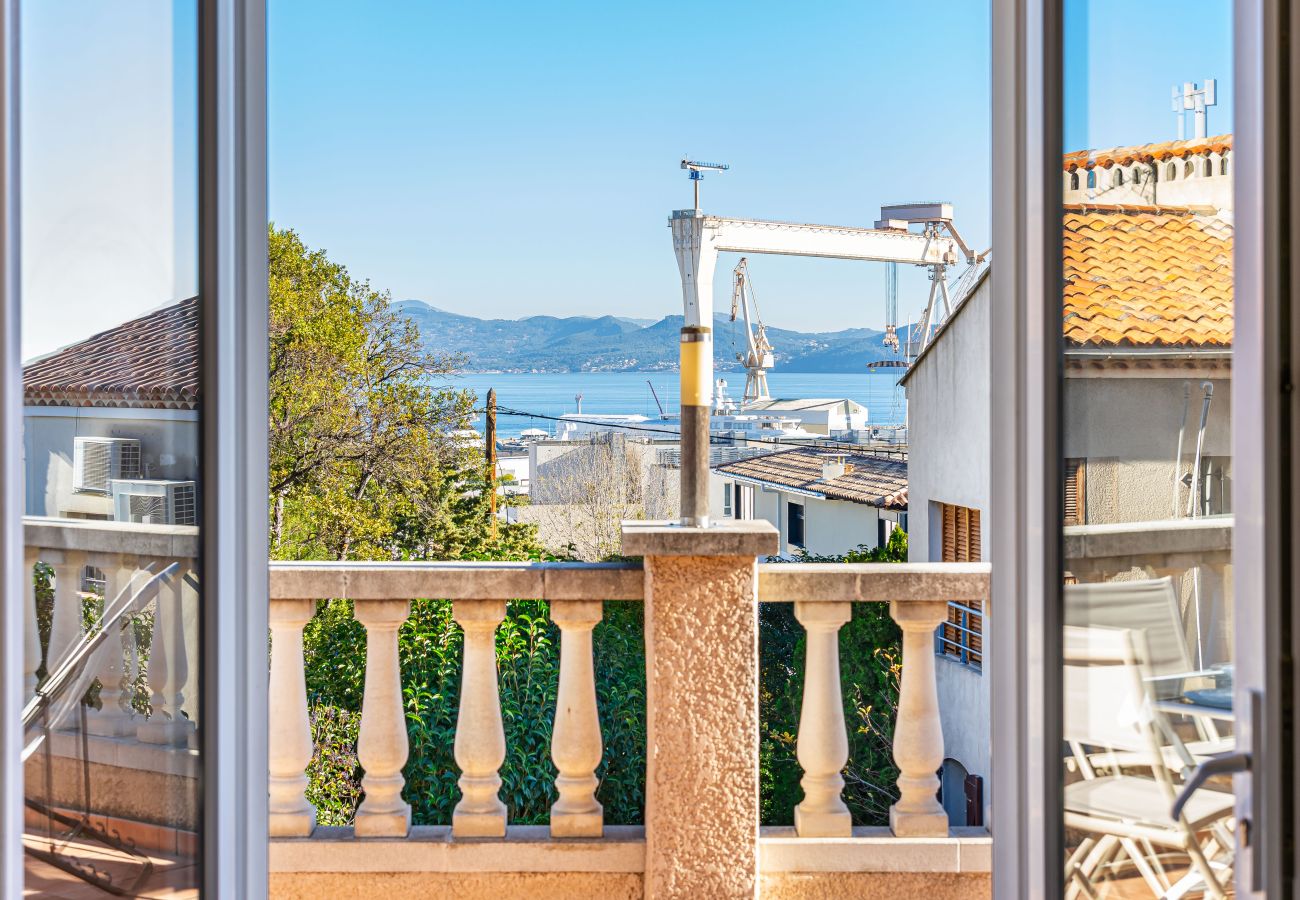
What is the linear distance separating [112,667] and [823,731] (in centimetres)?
145

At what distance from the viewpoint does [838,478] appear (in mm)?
13062

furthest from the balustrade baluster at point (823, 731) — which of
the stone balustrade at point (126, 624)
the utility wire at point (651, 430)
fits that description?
the utility wire at point (651, 430)

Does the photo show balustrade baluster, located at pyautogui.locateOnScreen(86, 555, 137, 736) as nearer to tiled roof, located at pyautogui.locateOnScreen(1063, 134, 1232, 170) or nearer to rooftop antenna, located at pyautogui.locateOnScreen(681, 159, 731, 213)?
tiled roof, located at pyautogui.locateOnScreen(1063, 134, 1232, 170)

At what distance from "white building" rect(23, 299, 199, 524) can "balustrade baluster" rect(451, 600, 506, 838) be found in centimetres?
93

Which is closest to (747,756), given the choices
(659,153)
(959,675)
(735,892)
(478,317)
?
(735,892)

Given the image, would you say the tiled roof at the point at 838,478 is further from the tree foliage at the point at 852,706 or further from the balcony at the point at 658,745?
the balcony at the point at 658,745

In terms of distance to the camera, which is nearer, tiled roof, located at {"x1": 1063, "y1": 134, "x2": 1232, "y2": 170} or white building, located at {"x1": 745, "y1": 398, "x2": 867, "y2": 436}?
tiled roof, located at {"x1": 1063, "y1": 134, "x2": 1232, "y2": 170}

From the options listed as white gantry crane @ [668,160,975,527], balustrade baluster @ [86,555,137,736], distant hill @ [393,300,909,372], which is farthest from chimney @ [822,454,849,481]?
balustrade baluster @ [86,555,137,736]

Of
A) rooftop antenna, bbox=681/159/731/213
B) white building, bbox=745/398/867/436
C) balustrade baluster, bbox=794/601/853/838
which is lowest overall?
balustrade baluster, bbox=794/601/853/838

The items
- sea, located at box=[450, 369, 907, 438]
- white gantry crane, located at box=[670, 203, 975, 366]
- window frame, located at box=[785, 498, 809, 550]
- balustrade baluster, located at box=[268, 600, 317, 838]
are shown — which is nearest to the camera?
balustrade baluster, located at box=[268, 600, 317, 838]

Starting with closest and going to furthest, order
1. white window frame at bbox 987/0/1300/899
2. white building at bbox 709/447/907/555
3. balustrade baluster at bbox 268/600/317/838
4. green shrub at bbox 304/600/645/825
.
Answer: white window frame at bbox 987/0/1300/899
balustrade baluster at bbox 268/600/317/838
green shrub at bbox 304/600/645/825
white building at bbox 709/447/907/555

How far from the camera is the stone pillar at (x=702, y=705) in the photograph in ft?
6.13

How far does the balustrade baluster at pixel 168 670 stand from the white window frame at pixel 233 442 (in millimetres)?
39

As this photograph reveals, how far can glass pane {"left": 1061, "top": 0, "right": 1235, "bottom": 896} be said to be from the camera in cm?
88
